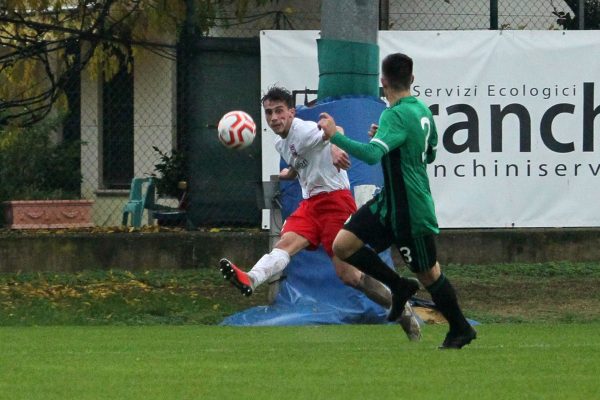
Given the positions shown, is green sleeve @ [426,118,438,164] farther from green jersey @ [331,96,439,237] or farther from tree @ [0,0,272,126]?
tree @ [0,0,272,126]

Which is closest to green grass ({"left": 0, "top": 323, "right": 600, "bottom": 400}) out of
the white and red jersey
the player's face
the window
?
the white and red jersey

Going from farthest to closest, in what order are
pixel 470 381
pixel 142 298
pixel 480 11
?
pixel 480 11 → pixel 142 298 → pixel 470 381

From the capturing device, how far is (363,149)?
887cm

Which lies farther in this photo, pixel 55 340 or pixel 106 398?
pixel 55 340

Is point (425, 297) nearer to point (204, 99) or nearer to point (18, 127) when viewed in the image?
point (204, 99)

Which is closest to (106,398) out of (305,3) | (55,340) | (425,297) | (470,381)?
(470,381)

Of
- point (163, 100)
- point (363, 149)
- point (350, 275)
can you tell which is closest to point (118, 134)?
point (163, 100)

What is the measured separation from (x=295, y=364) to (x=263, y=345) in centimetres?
159

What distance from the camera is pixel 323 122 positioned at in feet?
29.8

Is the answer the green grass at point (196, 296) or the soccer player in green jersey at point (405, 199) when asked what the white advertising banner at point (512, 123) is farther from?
the soccer player in green jersey at point (405, 199)

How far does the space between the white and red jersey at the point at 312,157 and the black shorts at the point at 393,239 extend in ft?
5.84

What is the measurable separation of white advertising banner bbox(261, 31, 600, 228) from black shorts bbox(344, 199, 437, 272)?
6.64 meters

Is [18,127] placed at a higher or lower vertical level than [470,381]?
higher

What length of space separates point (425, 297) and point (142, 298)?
285 cm
